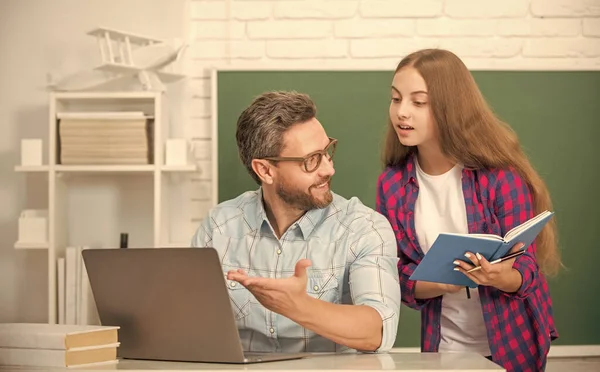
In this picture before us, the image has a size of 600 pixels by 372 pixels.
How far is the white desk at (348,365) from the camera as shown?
156 centimetres

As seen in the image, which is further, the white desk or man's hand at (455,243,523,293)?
man's hand at (455,243,523,293)

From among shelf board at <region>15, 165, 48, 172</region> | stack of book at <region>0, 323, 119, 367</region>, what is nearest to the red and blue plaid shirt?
stack of book at <region>0, 323, 119, 367</region>

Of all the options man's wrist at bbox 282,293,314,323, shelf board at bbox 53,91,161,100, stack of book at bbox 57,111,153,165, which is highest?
shelf board at bbox 53,91,161,100

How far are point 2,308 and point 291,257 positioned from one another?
1.83 metres

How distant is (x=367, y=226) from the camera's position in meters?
2.06

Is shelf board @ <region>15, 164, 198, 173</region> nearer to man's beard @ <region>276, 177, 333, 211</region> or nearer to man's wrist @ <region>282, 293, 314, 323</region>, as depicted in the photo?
man's beard @ <region>276, 177, 333, 211</region>

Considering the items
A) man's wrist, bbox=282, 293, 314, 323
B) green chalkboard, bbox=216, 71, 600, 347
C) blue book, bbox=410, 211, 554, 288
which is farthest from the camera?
green chalkboard, bbox=216, 71, 600, 347

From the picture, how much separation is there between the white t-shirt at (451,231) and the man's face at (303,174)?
369 mm

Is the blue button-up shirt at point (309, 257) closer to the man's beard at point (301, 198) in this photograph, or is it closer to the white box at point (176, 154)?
the man's beard at point (301, 198)

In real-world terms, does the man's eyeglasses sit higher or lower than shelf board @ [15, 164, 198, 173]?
higher

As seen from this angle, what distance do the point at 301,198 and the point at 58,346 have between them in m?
0.71

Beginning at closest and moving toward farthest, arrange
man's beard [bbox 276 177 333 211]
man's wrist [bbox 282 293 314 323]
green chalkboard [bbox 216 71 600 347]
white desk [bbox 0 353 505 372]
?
white desk [bbox 0 353 505 372] → man's wrist [bbox 282 293 314 323] → man's beard [bbox 276 177 333 211] → green chalkboard [bbox 216 71 600 347]

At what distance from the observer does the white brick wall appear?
3.48m

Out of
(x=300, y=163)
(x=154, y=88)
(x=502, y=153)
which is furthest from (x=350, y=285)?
(x=154, y=88)
